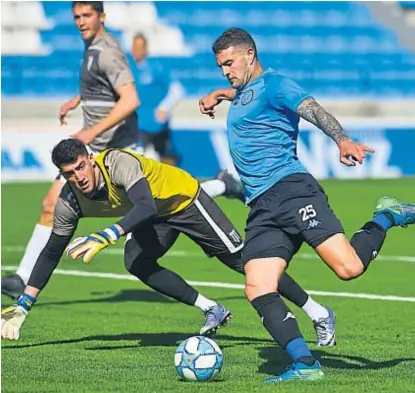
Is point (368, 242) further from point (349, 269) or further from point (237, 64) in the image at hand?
point (237, 64)

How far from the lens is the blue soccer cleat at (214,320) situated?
8.73 m

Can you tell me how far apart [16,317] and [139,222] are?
1.29m

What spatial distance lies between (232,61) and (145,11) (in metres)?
24.6

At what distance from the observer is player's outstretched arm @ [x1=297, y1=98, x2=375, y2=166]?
6.34m

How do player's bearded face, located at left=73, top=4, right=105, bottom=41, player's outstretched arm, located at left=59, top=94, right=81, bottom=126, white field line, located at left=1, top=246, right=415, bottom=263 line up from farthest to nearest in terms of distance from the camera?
white field line, located at left=1, top=246, right=415, bottom=263, player's outstretched arm, located at left=59, top=94, right=81, bottom=126, player's bearded face, located at left=73, top=4, right=105, bottom=41

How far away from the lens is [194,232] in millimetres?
8961

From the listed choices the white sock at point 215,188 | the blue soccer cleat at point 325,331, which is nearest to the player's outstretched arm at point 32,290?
the blue soccer cleat at point 325,331

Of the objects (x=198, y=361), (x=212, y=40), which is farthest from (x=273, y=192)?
(x=212, y=40)

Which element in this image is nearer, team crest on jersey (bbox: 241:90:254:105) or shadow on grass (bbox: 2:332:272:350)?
team crest on jersey (bbox: 241:90:254:105)

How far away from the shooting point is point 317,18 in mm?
32625

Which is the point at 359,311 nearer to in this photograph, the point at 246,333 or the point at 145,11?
the point at 246,333

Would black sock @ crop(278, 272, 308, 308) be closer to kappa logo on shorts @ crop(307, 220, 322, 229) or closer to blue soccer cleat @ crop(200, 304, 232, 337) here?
blue soccer cleat @ crop(200, 304, 232, 337)

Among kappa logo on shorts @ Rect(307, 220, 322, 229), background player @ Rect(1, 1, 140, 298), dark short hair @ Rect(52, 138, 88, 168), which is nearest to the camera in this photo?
kappa logo on shorts @ Rect(307, 220, 322, 229)

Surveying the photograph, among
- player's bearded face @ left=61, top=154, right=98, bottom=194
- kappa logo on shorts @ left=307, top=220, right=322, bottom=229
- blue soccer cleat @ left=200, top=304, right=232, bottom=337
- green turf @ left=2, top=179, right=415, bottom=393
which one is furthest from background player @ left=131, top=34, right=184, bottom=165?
kappa logo on shorts @ left=307, top=220, right=322, bottom=229
